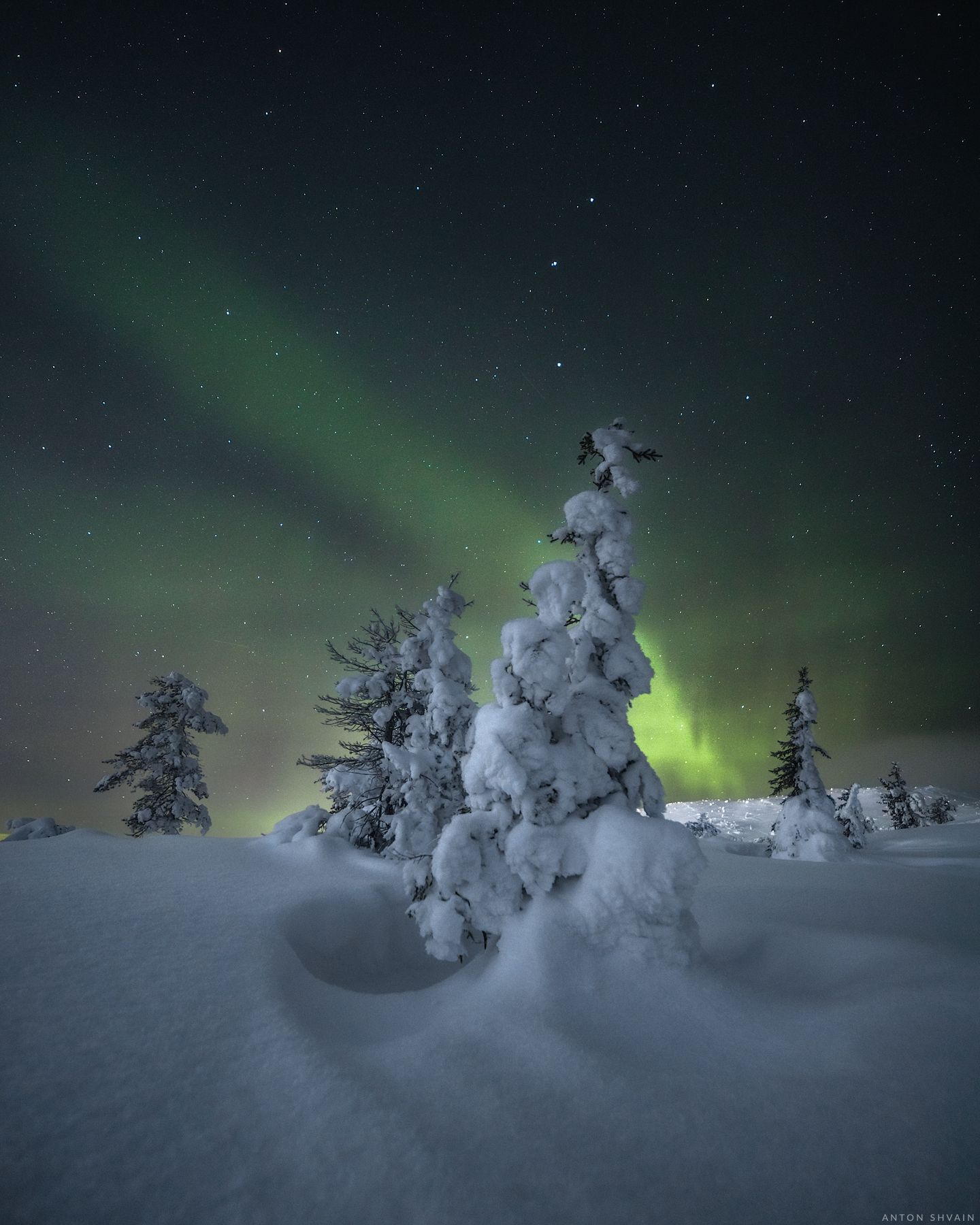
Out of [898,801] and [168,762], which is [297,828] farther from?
[898,801]

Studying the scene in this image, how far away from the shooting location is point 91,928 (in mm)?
6441

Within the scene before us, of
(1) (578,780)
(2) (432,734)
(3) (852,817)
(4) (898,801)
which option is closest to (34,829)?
(2) (432,734)

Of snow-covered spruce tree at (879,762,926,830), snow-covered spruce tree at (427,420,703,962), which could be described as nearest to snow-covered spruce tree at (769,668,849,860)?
snow-covered spruce tree at (427,420,703,962)

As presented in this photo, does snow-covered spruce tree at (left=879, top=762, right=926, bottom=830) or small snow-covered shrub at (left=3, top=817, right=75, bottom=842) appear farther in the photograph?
snow-covered spruce tree at (left=879, top=762, right=926, bottom=830)

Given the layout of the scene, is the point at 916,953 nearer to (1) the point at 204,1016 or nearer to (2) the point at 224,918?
(1) the point at 204,1016

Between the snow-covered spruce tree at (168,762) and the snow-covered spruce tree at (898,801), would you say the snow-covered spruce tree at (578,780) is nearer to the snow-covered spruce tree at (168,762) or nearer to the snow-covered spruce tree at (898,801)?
the snow-covered spruce tree at (168,762)

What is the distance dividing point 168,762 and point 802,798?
1097 inches

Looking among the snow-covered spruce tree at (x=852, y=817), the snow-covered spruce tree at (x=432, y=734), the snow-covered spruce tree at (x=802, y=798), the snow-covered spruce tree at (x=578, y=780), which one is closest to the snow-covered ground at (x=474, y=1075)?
the snow-covered spruce tree at (x=578, y=780)

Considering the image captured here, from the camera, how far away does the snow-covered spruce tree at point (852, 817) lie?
1027 inches

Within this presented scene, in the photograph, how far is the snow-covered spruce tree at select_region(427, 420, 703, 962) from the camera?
634 centimetres

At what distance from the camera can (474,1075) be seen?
4348 mm

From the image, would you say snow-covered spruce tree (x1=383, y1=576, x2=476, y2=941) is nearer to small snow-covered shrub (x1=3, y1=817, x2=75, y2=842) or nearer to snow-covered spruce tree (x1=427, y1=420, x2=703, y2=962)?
snow-covered spruce tree (x1=427, y1=420, x2=703, y2=962)

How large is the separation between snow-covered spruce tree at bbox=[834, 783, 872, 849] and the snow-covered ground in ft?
74.6

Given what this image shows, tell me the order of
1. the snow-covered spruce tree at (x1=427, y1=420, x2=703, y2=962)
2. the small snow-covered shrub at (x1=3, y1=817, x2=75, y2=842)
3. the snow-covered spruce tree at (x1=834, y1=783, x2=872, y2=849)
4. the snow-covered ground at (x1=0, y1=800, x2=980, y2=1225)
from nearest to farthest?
the snow-covered ground at (x1=0, y1=800, x2=980, y2=1225)
the snow-covered spruce tree at (x1=427, y1=420, x2=703, y2=962)
the small snow-covered shrub at (x1=3, y1=817, x2=75, y2=842)
the snow-covered spruce tree at (x1=834, y1=783, x2=872, y2=849)
